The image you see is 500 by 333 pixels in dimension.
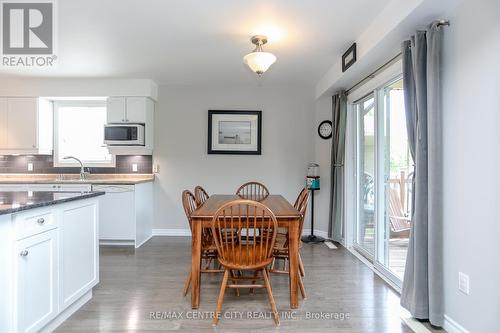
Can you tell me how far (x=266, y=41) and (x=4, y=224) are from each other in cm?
257

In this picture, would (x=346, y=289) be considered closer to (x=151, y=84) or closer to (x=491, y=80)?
(x=491, y=80)

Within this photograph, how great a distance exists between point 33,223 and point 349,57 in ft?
10.4

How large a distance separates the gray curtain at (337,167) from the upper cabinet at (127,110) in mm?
2835

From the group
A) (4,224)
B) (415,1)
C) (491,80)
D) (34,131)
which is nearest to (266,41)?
(415,1)

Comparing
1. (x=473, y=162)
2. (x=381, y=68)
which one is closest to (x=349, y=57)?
(x=381, y=68)

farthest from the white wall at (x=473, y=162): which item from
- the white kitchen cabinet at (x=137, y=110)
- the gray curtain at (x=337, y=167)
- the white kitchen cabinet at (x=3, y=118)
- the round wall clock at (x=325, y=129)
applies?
the white kitchen cabinet at (x=3, y=118)

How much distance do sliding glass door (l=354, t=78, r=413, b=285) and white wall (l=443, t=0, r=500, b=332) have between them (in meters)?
0.82

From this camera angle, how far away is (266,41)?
117 inches

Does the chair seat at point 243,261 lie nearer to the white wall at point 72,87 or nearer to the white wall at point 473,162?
the white wall at point 473,162

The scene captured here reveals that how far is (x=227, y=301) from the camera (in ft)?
8.14

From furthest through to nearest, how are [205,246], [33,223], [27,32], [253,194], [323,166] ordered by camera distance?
[323,166], [253,194], [27,32], [205,246], [33,223]

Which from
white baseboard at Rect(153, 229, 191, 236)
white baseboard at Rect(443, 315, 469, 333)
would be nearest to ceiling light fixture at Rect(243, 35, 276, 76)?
white baseboard at Rect(443, 315, 469, 333)

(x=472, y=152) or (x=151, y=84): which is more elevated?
(x=151, y=84)

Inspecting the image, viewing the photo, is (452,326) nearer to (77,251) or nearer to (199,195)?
(199,195)
